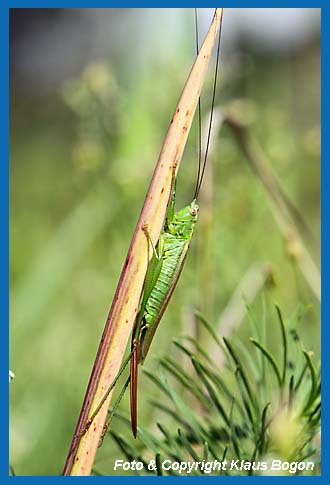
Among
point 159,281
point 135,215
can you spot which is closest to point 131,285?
point 159,281

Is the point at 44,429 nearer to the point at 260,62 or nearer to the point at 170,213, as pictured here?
the point at 170,213

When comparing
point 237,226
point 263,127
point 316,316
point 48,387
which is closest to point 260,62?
point 263,127

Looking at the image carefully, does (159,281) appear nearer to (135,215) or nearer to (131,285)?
(131,285)

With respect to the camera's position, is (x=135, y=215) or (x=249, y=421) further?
(x=135, y=215)

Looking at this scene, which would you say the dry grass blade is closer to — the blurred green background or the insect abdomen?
the insect abdomen

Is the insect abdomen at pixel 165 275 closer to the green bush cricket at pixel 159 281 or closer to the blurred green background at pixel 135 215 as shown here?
the green bush cricket at pixel 159 281

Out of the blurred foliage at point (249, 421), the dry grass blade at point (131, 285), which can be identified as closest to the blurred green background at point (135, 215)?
the blurred foliage at point (249, 421)

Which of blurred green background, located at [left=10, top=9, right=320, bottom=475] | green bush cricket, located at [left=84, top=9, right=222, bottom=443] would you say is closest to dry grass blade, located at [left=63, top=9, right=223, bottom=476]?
green bush cricket, located at [left=84, top=9, right=222, bottom=443]
